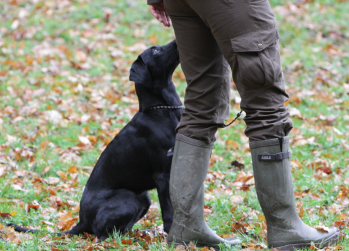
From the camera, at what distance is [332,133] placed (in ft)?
16.2

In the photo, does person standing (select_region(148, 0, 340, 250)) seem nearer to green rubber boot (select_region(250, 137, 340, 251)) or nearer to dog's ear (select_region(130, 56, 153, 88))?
green rubber boot (select_region(250, 137, 340, 251))

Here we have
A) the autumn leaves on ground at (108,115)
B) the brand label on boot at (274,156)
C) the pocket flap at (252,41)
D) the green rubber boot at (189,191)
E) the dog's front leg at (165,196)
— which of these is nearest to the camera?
the pocket flap at (252,41)

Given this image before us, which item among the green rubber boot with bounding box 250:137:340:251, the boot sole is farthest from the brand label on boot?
the boot sole

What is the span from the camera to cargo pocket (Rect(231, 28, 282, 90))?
7.07 feet

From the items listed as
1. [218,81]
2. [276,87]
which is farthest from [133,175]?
[276,87]

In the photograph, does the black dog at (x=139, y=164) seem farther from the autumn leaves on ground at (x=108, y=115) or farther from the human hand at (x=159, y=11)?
the human hand at (x=159, y=11)

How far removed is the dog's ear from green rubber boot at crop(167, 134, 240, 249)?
2.81 feet

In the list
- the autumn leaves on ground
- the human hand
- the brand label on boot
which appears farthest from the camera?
the autumn leaves on ground

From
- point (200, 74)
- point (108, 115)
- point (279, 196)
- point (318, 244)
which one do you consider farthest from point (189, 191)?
point (108, 115)

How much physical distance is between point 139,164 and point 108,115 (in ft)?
9.06

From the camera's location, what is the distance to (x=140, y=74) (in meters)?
3.34

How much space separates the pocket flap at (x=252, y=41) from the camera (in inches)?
84.7

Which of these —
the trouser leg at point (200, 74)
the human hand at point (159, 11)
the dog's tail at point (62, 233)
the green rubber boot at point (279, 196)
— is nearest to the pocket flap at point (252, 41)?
the trouser leg at point (200, 74)

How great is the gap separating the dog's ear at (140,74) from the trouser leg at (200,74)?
817 millimetres
